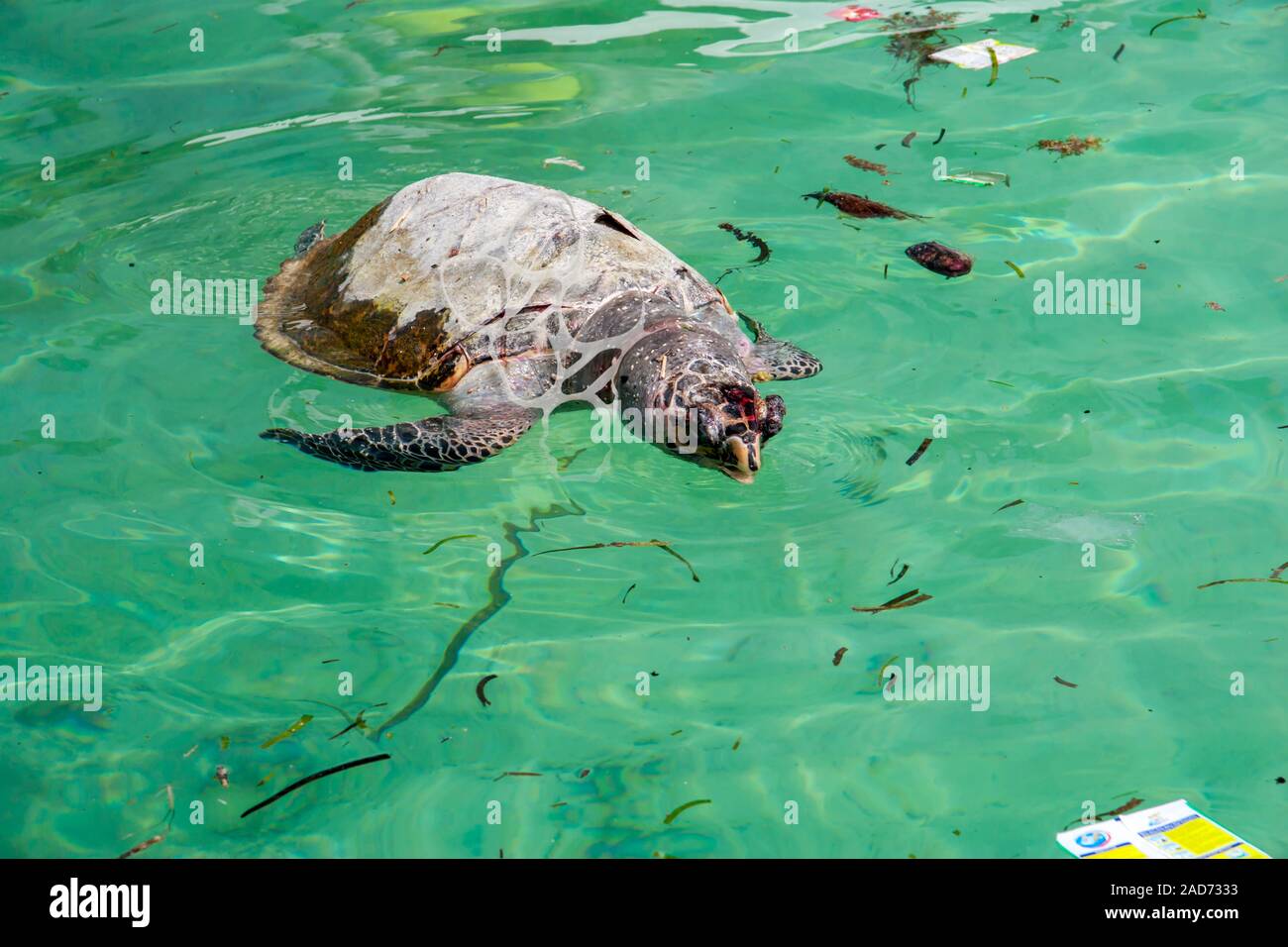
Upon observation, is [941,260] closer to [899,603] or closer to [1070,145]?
[1070,145]

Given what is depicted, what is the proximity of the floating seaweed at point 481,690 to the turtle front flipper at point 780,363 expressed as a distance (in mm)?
2344

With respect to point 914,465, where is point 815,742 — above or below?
below

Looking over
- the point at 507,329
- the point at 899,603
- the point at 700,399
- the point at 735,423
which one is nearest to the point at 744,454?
the point at 735,423

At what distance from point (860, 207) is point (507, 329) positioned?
10.1ft

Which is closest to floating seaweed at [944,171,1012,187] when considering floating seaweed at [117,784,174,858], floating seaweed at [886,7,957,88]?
floating seaweed at [886,7,957,88]

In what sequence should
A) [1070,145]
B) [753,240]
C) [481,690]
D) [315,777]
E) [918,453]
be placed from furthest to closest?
1. [1070,145]
2. [753,240]
3. [918,453]
4. [481,690]
5. [315,777]

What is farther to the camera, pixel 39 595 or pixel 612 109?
pixel 612 109

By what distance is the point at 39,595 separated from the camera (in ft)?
15.5

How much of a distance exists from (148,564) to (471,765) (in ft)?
6.55

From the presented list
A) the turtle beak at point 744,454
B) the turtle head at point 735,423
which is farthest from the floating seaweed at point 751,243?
the turtle beak at point 744,454

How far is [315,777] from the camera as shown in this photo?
3869 millimetres
